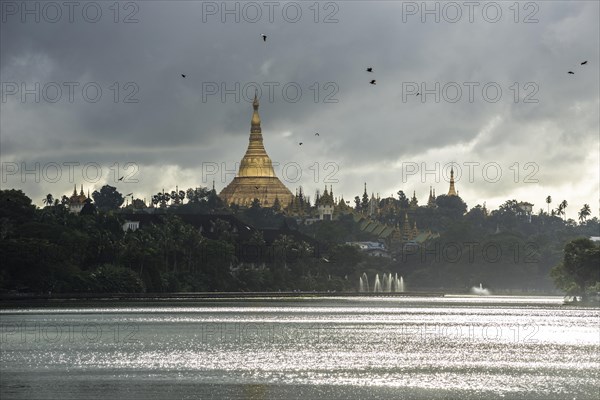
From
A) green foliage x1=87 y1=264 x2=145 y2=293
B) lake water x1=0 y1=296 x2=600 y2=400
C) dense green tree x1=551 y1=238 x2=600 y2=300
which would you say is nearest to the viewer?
lake water x1=0 y1=296 x2=600 y2=400

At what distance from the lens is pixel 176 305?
190375mm

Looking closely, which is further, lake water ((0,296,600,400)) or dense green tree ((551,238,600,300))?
dense green tree ((551,238,600,300))

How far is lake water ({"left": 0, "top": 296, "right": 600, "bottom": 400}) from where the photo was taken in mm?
81812

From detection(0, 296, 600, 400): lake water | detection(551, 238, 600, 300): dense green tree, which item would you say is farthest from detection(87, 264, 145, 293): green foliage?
detection(551, 238, 600, 300): dense green tree

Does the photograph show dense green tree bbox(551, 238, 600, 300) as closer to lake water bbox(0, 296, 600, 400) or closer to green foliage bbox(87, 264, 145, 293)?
lake water bbox(0, 296, 600, 400)

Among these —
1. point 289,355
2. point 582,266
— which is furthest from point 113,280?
point 289,355

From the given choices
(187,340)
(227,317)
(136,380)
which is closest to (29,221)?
(227,317)

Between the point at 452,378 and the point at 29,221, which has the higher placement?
the point at 29,221

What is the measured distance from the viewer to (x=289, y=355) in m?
104

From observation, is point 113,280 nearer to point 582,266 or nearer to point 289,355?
point 582,266

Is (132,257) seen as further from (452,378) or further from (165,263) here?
(452,378)

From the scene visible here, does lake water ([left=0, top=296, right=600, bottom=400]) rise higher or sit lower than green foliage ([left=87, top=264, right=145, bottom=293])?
lower

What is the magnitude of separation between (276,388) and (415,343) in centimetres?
3794

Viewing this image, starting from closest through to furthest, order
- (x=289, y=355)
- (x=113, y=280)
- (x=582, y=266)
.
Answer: (x=289, y=355) → (x=113, y=280) → (x=582, y=266)
